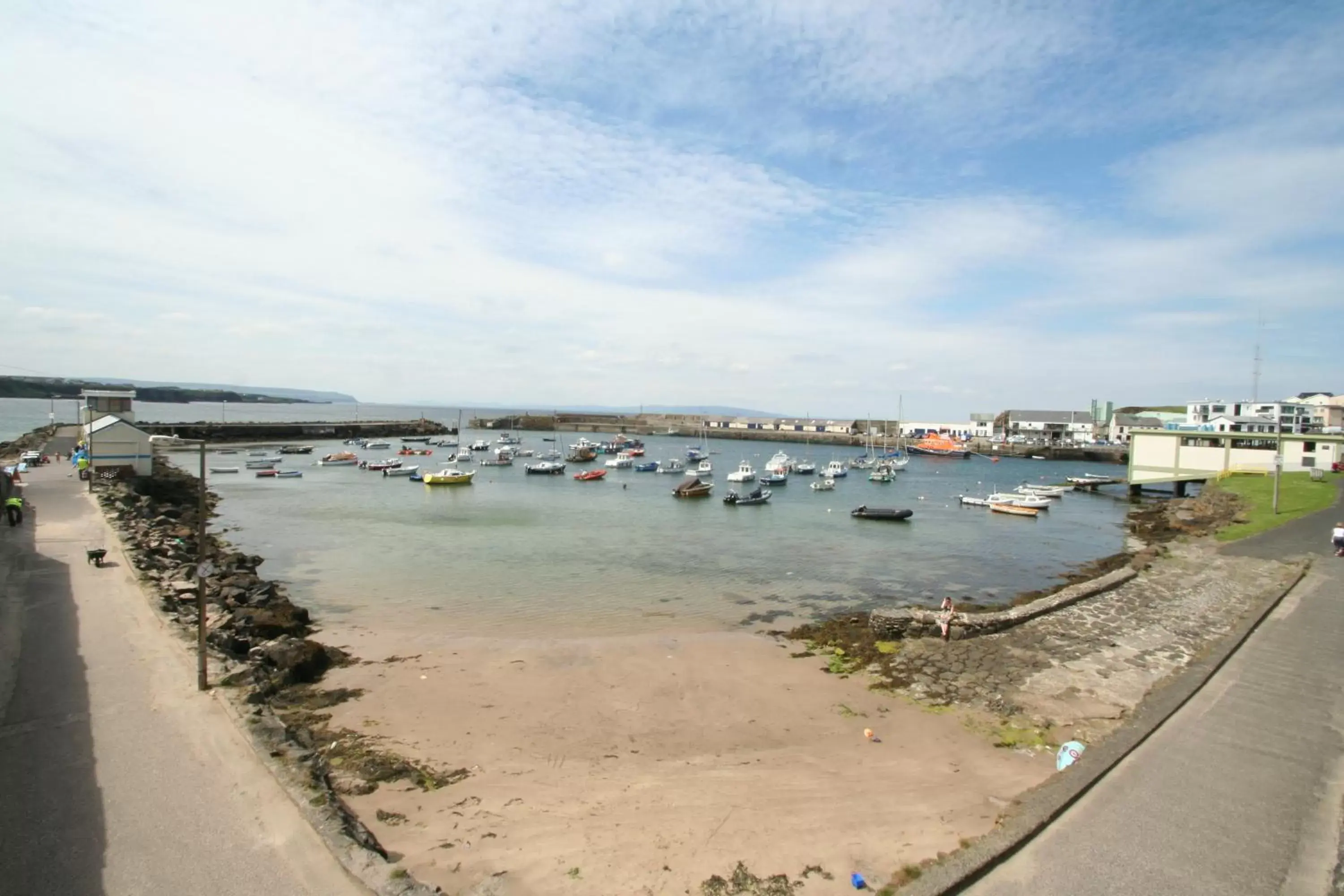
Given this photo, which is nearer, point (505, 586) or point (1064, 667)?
point (1064, 667)

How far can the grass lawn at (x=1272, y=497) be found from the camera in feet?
87.1

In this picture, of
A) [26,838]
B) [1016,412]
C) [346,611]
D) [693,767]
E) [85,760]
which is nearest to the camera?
[26,838]

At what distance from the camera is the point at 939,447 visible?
10038 cm

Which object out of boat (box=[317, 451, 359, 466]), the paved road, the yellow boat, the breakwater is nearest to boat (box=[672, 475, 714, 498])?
the yellow boat

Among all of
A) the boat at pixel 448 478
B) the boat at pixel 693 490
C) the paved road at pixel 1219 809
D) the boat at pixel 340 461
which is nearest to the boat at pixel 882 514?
the boat at pixel 693 490

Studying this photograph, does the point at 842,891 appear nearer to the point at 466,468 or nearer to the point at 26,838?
the point at 26,838

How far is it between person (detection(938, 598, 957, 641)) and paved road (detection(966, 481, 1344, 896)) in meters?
5.39

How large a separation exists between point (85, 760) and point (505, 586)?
49.4ft

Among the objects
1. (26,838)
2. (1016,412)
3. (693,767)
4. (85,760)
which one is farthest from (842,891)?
(1016,412)

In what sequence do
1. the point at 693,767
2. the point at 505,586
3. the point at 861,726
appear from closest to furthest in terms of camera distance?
the point at 693,767, the point at 861,726, the point at 505,586

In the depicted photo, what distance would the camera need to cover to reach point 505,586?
22.5 meters

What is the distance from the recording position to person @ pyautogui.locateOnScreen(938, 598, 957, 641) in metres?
15.5

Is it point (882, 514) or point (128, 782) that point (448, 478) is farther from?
point (128, 782)

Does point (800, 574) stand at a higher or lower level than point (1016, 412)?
lower
